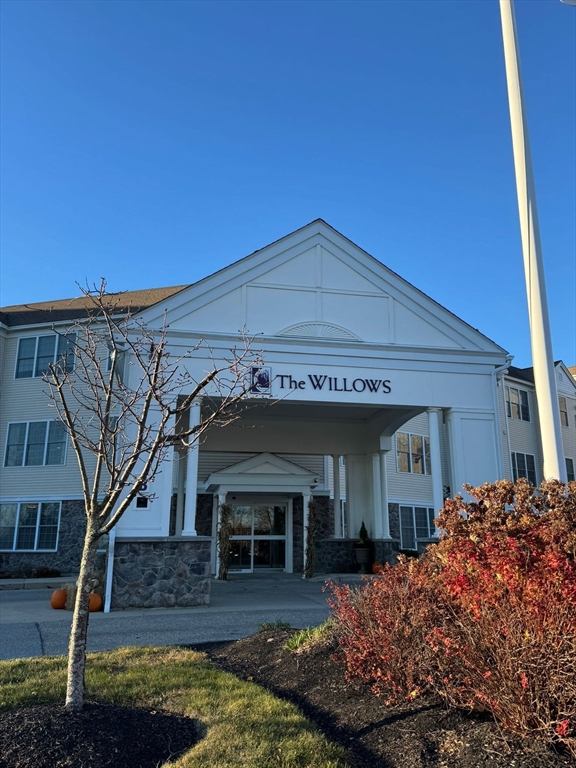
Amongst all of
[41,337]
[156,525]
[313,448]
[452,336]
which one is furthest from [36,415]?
[452,336]

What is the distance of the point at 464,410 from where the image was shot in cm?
1374

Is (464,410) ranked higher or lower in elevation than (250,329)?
lower

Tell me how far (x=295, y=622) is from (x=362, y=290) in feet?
24.0

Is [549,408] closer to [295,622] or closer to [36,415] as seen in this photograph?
[295,622]

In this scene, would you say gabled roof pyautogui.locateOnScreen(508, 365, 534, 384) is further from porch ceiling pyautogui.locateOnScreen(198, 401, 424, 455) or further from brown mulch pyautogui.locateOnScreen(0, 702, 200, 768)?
brown mulch pyautogui.locateOnScreen(0, 702, 200, 768)

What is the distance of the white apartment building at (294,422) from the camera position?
507 inches

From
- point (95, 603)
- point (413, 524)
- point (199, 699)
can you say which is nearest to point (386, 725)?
point (199, 699)

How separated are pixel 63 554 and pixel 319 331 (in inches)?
502

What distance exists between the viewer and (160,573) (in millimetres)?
11570

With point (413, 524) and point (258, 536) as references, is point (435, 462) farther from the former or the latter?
point (413, 524)

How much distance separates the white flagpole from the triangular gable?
5.96 meters

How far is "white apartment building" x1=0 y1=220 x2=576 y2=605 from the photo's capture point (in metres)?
12.9

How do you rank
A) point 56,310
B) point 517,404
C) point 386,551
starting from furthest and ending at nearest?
point 517,404, point 56,310, point 386,551

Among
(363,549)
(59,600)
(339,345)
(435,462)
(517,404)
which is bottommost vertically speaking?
(59,600)
